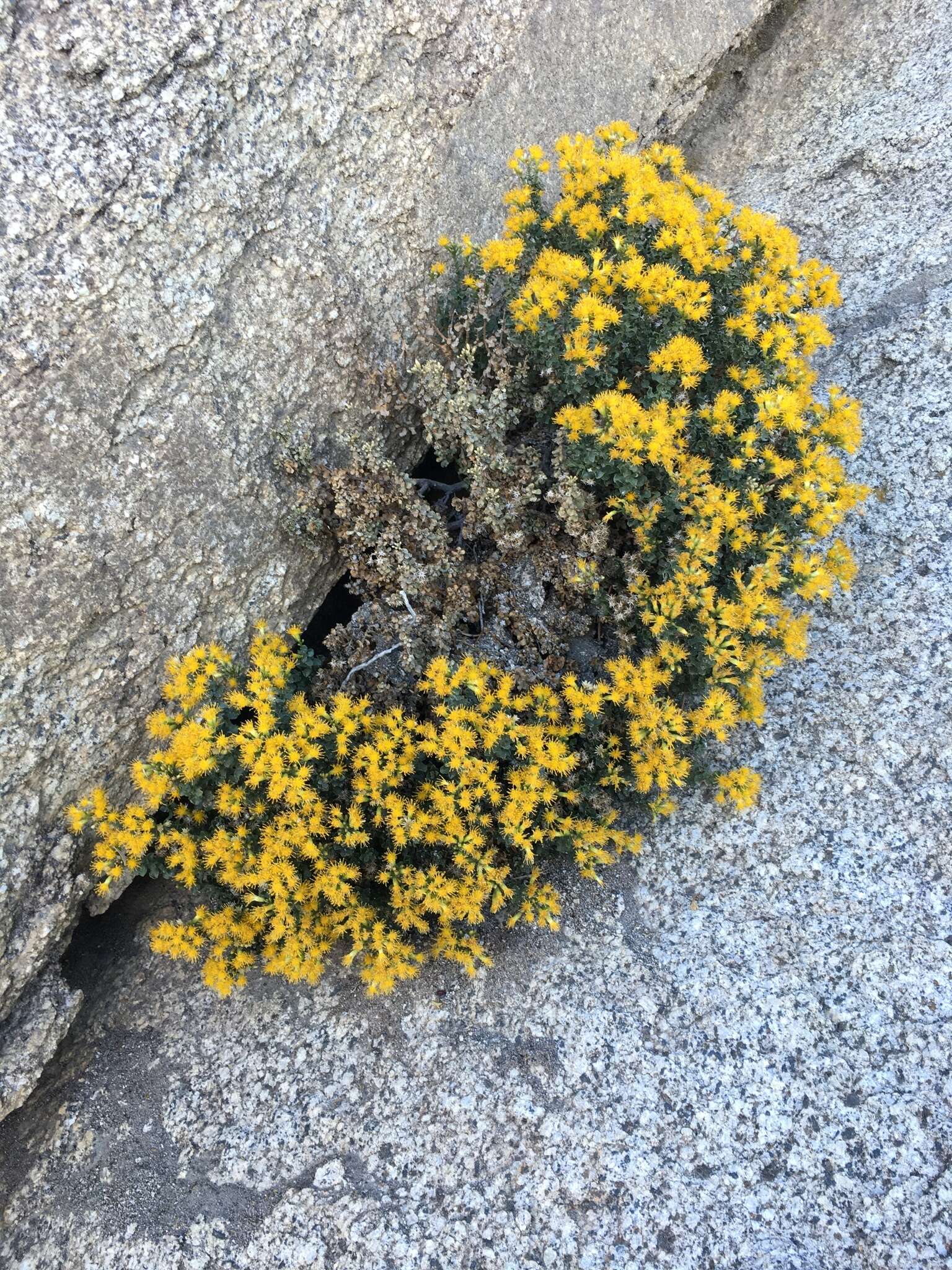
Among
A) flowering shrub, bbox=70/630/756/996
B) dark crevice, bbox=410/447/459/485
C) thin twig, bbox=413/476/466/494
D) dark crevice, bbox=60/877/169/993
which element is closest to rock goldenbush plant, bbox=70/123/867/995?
flowering shrub, bbox=70/630/756/996

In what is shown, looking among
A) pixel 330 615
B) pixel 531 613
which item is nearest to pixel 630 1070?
pixel 531 613

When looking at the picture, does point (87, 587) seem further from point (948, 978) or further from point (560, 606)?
point (948, 978)

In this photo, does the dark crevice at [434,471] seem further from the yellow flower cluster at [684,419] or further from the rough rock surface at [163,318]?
the yellow flower cluster at [684,419]


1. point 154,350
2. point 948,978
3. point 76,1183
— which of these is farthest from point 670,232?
point 76,1183

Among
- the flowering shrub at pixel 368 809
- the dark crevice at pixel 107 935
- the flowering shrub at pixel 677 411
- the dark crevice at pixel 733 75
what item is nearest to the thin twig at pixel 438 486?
the flowering shrub at pixel 677 411

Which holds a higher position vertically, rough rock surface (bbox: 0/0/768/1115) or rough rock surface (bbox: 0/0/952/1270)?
rough rock surface (bbox: 0/0/768/1115)

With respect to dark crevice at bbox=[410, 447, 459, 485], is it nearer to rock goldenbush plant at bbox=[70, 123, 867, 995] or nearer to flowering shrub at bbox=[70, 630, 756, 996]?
rock goldenbush plant at bbox=[70, 123, 867, 995]
